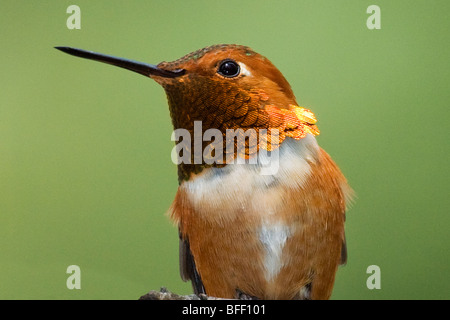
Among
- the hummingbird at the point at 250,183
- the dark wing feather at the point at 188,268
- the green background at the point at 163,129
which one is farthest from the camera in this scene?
the green background at the point at 163,129

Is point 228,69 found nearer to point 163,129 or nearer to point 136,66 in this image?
point 136,66

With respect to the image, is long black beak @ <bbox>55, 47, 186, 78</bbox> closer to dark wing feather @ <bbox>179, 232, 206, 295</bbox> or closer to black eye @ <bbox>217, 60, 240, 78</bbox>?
black eye @ <bbox>217, 60, 240, 78</bbox>

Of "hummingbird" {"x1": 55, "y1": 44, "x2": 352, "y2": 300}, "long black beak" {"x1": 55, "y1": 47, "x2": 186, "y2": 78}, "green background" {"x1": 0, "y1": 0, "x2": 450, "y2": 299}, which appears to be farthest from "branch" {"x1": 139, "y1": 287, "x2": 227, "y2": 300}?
"long black beak" {"x1": 55, "y1": 47, "x2": 186, "y2": 78}

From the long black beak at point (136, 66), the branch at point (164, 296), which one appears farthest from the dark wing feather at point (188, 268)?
the long black beak at point (136, 66)

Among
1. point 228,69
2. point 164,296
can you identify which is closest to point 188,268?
point 164,296

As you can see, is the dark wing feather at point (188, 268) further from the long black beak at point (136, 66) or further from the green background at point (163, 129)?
the long black beak at point (136, 66)
